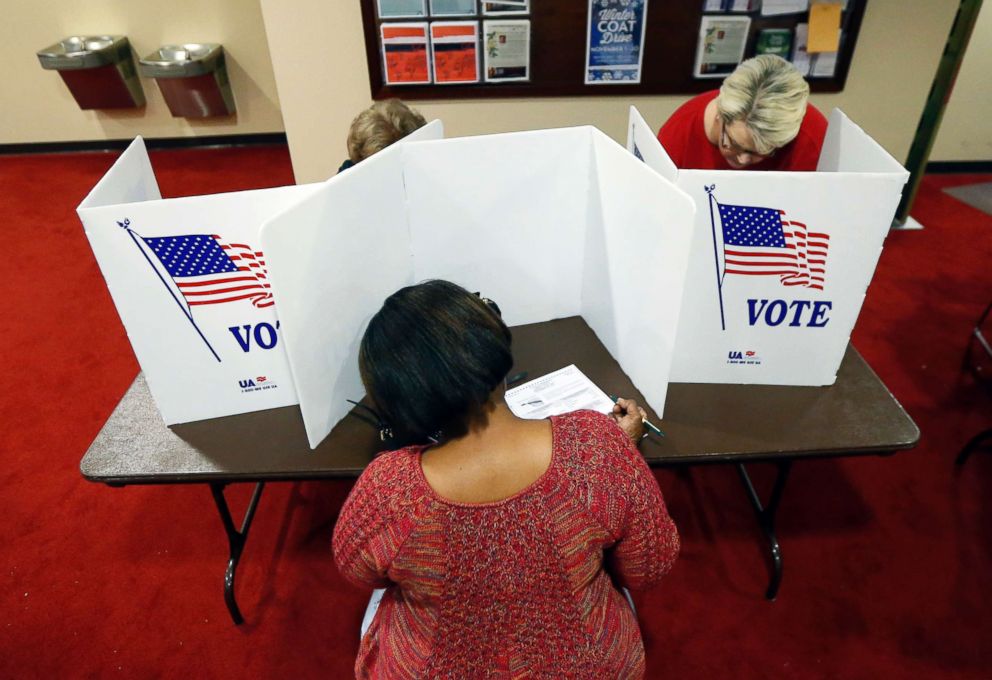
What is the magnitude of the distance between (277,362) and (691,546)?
1.38 m

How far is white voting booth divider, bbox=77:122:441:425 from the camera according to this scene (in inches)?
48.1

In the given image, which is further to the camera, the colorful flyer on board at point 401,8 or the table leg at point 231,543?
the colorful flyer on board at point 401,8

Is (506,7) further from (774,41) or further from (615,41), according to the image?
(774,41)

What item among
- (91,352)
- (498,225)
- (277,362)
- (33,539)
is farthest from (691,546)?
(91,352)

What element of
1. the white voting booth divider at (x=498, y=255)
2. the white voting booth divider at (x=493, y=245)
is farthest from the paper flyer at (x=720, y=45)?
the white voting booth divider at (x=493, y=245)

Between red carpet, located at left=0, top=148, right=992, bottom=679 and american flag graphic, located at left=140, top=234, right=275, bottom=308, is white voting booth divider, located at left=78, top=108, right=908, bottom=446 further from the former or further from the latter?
red carpet, located at left=0, top=148, right=992, bottom=679

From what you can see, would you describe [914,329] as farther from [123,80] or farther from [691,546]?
[123,80]

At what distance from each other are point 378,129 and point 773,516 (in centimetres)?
160

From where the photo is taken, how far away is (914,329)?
9.62 feet

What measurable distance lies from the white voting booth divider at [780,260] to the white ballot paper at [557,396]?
0.71 feet

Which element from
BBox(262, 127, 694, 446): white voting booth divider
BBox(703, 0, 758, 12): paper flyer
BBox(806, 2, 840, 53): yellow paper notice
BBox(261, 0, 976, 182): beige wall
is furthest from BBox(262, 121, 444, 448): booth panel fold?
BBox(806, 2, 840, 53): yellow paper notice

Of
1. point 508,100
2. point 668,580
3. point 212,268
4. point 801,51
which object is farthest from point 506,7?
point 668,580

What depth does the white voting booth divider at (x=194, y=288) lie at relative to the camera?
1.22 m

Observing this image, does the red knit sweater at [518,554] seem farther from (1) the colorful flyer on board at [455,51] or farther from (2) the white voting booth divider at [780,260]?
(1) the colorful flyer on board at [455,51]
